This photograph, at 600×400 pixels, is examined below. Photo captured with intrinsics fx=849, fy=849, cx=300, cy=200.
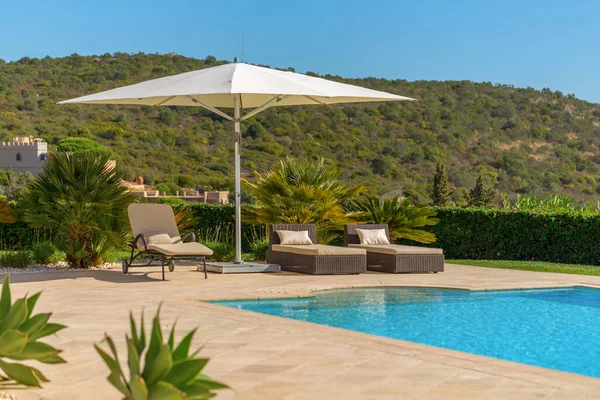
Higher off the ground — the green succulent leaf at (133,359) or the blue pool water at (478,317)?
the green succulent leaf at (133,359)

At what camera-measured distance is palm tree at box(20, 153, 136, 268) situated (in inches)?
419

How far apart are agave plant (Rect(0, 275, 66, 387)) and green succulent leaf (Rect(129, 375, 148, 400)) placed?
887 millimetres

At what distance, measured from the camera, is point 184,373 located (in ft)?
8.98

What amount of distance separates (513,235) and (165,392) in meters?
11.5

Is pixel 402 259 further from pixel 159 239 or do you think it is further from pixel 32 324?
pixel 32 324

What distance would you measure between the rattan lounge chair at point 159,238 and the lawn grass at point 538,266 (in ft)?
14.9

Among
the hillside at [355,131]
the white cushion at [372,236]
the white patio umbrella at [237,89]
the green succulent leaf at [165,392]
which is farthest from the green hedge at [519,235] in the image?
the hillside at [355,131]

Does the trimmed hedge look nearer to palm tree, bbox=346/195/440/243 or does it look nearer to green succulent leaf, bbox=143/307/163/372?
palm tree, bbox=346/195/440/243

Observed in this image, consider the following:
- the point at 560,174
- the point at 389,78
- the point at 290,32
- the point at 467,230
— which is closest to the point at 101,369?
the point at 467,230

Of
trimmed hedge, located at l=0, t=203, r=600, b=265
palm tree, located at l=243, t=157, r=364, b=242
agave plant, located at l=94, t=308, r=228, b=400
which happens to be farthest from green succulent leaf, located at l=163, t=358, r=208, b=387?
trimmed hedge, located at l=0, t=203, r=600, b=265

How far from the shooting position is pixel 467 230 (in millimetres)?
13719

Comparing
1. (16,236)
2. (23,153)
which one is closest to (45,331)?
(16,236)

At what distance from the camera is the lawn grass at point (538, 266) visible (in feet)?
38.7

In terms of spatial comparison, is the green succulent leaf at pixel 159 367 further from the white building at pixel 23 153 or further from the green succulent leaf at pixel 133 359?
the white building at pixel 23 153
